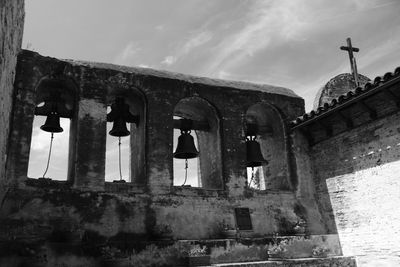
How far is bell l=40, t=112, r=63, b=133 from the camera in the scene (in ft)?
27.2

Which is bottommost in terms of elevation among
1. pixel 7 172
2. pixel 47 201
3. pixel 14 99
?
pixel 47 201

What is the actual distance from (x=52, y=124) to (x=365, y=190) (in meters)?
6.97

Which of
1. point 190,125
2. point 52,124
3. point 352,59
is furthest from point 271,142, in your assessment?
point 52,124

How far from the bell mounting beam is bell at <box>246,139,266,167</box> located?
1172 mm

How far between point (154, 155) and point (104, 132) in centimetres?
118

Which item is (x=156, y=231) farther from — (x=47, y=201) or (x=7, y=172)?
(x=7, y=172)

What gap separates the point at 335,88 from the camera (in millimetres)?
11109

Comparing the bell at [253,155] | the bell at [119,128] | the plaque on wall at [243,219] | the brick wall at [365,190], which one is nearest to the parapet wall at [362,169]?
the brick wall at [365,190]

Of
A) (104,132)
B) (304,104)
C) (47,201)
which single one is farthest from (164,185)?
(304,104)

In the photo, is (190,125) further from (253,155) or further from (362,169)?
(362,169)

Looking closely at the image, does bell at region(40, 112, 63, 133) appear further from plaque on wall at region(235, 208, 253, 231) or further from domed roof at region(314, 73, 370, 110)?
domed roof at region(314, 73, 370, 110)

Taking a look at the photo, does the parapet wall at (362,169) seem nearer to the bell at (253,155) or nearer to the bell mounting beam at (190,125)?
the bell at (253,155)

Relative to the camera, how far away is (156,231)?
302 inches

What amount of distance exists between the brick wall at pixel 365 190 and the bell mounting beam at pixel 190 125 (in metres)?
3.11
